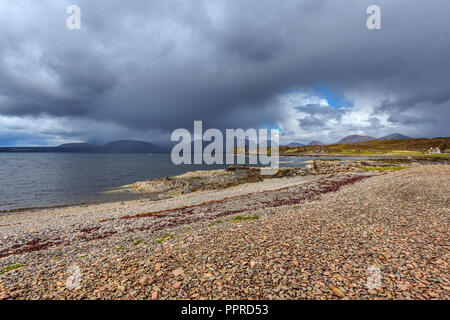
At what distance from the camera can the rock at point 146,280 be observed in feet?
22.0

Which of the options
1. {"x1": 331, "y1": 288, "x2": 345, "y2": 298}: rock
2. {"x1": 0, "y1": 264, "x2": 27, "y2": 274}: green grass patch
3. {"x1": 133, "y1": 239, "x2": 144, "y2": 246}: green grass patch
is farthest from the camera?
{"x1": 133, "y1": 239, "x2": 144, "y2": 246}: green grass patch

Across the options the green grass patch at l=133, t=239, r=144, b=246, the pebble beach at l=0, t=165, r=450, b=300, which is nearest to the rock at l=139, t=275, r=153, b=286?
the pebble beach at l=0, t=165, r=450, b=300

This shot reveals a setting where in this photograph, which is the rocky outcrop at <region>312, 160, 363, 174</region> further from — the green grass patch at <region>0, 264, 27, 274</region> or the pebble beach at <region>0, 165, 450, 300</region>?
the green grass patch at <region>0, 264, 27, 274</region>

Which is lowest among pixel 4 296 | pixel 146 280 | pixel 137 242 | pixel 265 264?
pixel 137 242

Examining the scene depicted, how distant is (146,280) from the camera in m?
6.87

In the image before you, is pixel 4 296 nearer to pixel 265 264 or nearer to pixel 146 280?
pixel 146 280

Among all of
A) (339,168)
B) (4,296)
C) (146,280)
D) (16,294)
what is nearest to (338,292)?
(146,280)

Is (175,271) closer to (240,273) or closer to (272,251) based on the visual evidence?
(240,273)

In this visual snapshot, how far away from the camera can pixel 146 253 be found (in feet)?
30.6

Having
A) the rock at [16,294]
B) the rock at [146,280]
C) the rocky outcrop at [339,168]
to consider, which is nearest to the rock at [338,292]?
the rock at [146,280]

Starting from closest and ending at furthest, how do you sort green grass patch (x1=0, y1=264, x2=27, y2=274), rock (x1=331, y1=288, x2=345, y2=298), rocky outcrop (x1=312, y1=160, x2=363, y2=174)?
rock (x1=331, y1=288, x2=345, y2=298) < green grass patch (x1=0, y1=264, x2=27, y2=274) < rocky outcrop (x1=312, y1=160, x2=363, y2=174)

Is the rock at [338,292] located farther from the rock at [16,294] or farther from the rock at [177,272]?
the rock at [16,294]

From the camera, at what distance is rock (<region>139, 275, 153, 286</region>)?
671 centimetres
